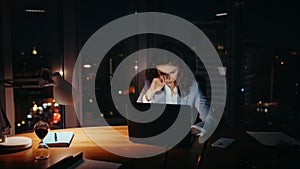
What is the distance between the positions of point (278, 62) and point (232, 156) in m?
1.99

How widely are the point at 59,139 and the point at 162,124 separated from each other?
2.22ft

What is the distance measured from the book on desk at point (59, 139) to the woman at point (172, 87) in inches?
37.5

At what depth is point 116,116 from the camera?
3402 mm

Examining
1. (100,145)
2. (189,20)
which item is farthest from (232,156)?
(189,20)

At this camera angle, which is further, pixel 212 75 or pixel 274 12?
pixel 212 75

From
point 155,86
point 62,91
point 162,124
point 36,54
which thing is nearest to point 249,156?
point 162,124

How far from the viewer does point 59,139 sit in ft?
6.00

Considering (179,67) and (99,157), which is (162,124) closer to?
(99,157)

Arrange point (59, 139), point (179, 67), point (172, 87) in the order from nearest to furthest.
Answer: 1. point (59, 139)
2. point (172, 87)
3. point (179, 67)

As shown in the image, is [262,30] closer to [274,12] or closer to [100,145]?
[274,12]

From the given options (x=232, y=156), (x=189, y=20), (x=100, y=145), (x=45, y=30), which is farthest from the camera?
(x=189, y=20)

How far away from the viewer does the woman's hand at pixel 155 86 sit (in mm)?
2773

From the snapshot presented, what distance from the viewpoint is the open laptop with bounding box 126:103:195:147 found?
155 centimetres

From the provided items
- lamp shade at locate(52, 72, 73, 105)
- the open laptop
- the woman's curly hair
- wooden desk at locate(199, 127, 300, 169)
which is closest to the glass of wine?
lamp shade at locate(52, 72, 73, 105)
